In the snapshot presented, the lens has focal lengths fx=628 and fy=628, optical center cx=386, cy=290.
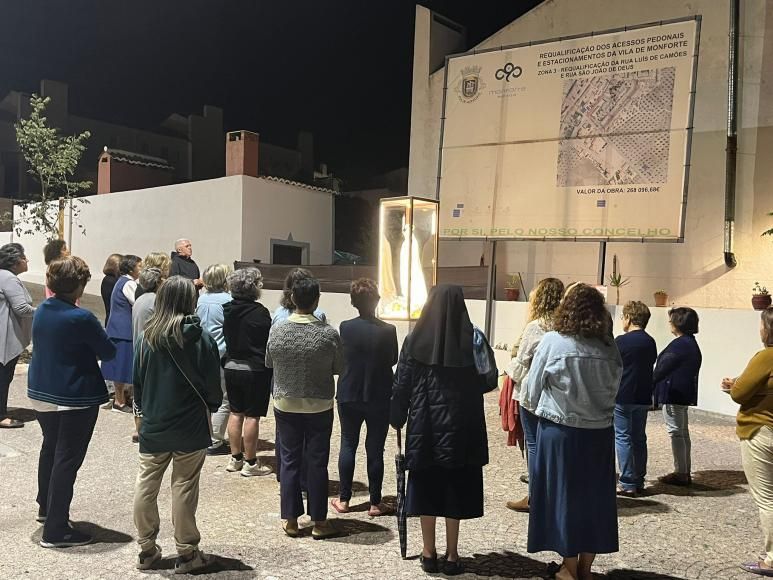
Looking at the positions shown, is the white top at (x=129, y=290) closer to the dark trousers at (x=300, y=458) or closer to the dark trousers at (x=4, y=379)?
the dark trousers at (x=4, y=379)

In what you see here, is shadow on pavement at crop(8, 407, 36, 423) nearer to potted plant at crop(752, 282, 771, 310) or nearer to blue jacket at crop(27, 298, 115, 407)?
blue jacket at crop(27, 298, 115, 407)

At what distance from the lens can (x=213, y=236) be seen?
54.7 feet

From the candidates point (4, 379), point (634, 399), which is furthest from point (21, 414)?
point (634, 399)

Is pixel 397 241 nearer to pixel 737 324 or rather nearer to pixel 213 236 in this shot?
pixel 737 324

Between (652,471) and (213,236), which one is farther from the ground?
(213,236)

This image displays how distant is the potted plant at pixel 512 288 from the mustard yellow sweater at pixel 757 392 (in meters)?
8.26

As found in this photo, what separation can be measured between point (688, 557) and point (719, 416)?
5.83 metres

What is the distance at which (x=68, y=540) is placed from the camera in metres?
3.94

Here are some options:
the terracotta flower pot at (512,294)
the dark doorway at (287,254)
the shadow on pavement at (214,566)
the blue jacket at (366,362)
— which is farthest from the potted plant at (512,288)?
the shadow on pavement at (214,566)

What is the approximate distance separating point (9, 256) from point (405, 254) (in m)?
4.05

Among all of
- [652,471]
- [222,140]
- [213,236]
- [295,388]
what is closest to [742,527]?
[652,471]

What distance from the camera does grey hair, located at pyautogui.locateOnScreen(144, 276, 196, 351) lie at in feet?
11.6

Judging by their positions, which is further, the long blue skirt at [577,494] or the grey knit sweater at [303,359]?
the grey knit sweater at [303,359]

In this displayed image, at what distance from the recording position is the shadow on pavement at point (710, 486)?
545cm
